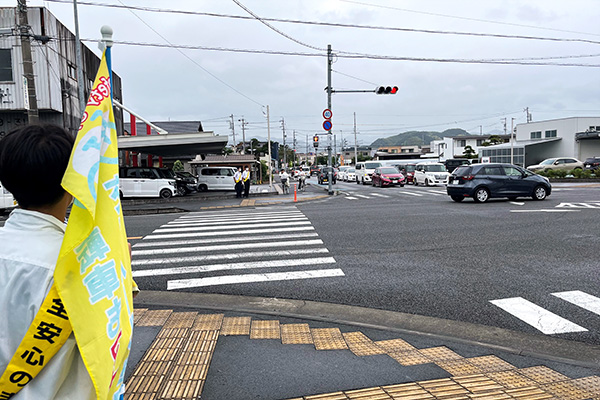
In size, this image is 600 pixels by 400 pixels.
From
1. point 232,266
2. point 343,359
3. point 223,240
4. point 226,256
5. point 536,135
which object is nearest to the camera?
point 343,359

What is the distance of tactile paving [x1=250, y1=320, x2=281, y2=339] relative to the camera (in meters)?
4.06

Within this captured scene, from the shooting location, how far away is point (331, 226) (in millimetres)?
11492

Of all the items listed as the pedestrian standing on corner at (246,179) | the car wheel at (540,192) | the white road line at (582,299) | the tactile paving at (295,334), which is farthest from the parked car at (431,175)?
the tactile paving at (295,334)

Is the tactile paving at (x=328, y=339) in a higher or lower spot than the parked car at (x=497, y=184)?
lower

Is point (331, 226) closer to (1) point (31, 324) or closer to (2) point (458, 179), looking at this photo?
(2) point (458, 179)

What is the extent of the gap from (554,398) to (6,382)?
3026mm

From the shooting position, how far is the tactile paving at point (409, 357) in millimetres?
3456

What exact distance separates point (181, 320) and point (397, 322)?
7.48 feet

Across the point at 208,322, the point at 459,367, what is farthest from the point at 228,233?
the point at 459,367

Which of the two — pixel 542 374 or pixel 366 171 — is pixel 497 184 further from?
pixel 366 171

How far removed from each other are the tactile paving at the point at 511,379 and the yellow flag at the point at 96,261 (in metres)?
2.63

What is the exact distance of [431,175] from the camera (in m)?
32.2

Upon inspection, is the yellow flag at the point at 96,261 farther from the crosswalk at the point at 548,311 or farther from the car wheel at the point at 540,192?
the car wheel at the point at 540,192

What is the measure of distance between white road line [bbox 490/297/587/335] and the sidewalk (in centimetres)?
31
